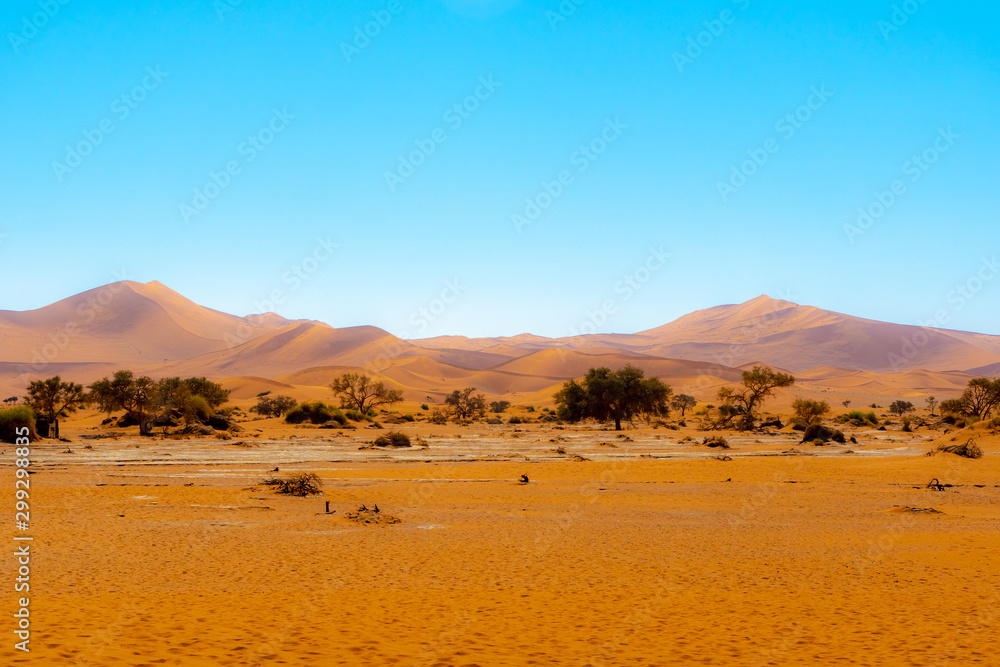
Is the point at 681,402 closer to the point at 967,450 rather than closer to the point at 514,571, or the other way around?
the point at 967,450

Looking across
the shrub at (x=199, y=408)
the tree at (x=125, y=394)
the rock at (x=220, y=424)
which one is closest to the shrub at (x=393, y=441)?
the rock at (x=220, y=424)

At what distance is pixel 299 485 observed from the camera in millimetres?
20875

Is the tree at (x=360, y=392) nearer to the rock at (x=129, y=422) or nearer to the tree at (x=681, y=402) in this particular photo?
the rock at (x=129, y=422)

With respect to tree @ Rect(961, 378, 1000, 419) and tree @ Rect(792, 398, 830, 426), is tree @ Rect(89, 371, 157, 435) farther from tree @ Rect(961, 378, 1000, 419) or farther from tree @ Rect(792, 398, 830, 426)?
tree @ Rect(961, 378, 1000, 419)

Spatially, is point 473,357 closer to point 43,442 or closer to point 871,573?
point 43,442

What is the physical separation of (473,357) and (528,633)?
18712 cm

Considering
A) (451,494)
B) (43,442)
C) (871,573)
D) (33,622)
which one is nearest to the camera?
(33,622)

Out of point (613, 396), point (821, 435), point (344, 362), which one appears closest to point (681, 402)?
point (613, 396)

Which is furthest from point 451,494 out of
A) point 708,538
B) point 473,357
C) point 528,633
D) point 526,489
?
point 473,357

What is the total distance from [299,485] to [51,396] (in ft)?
95.9

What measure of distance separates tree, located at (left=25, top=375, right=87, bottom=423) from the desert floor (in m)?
19.8

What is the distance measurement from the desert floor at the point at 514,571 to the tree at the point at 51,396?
1976cm

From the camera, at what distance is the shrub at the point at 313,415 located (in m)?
61.3

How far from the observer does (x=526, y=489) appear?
22.6 metres
